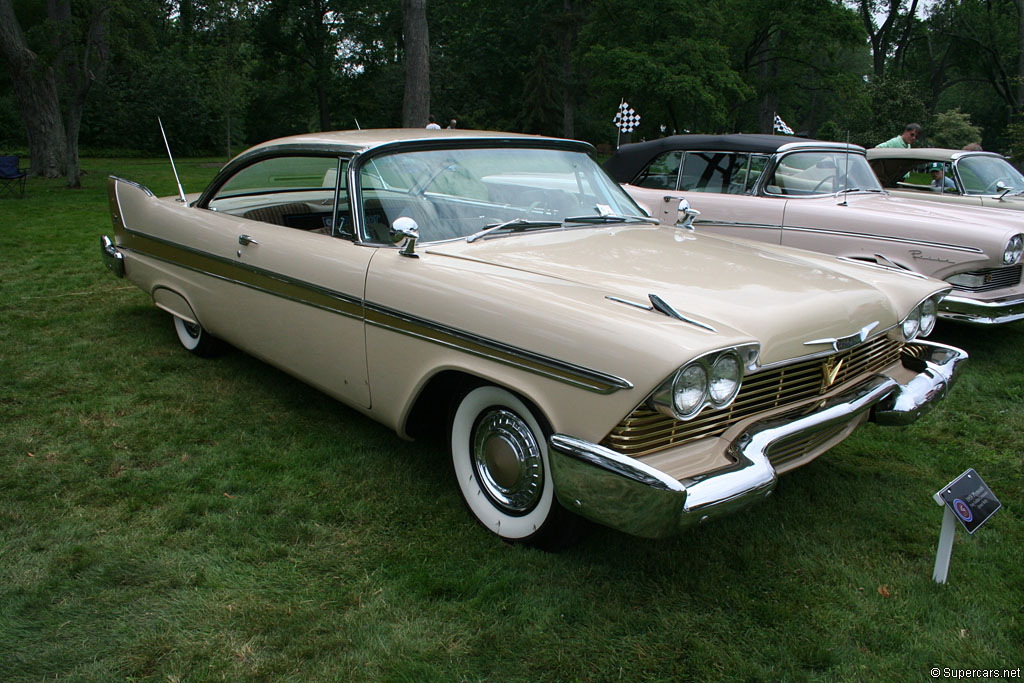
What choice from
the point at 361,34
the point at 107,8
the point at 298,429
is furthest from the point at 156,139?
the point at 298,429

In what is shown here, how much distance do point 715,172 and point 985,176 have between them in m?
3.03

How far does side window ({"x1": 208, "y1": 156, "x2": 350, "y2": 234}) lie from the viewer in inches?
153

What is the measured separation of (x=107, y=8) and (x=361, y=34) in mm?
25309

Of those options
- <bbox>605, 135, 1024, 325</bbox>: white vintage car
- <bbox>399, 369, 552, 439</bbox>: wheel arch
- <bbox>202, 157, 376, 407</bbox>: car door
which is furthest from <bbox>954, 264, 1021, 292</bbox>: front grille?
<bbox>202, 157, 376, 407</bbox>: car door

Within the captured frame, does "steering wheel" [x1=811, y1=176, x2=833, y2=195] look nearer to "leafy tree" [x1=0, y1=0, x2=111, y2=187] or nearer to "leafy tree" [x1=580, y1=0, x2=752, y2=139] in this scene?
"leafy tree" [x1=0, y1=0, x2=111, y2=187]

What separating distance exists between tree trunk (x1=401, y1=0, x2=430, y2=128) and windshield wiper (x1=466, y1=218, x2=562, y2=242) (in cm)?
885

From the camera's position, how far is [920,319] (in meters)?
3.08

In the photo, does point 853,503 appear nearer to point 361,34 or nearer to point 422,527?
point 422,527

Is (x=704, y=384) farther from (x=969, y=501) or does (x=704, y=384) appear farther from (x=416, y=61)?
(x=416, y=61)

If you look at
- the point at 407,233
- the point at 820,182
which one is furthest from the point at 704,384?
the point at 820,182

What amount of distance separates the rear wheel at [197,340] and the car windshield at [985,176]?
679 centimetres

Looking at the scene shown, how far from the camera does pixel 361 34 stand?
37000mm

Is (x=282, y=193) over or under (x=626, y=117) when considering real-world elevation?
under

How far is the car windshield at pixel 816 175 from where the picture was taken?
19.6 ft
